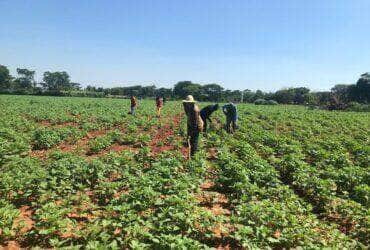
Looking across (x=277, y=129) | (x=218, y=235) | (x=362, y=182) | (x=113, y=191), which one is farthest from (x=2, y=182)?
(x=277, y=129)

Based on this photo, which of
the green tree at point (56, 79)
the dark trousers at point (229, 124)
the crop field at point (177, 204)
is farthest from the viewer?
the green tree at point (56, 79)

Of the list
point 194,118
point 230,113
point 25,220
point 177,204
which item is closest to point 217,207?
point 177,204

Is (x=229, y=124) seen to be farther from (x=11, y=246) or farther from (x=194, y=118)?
(x=11, y=246)

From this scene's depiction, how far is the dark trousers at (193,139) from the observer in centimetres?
1064

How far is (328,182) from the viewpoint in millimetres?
7688

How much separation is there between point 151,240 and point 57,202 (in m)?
2.53

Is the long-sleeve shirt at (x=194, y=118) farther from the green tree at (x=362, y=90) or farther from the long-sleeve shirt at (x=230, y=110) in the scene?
the green tree at (x=362, y=90)

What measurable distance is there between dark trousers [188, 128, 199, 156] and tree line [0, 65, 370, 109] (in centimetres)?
4733

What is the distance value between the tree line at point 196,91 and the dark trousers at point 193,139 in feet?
155

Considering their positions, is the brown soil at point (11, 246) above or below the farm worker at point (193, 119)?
below

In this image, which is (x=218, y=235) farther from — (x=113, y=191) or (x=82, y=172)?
(x=82, y=172)

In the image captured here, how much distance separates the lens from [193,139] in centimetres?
1080

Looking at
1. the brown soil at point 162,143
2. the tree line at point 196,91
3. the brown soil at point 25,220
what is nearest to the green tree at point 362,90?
the tree line at point 196,91

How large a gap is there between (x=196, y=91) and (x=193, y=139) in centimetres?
11729
